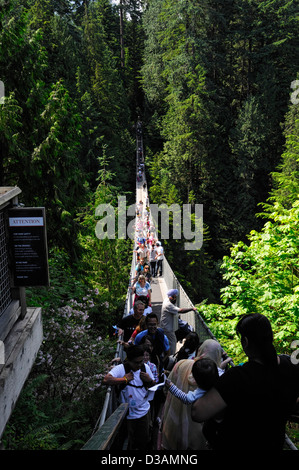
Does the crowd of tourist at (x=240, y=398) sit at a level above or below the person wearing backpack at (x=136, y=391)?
above

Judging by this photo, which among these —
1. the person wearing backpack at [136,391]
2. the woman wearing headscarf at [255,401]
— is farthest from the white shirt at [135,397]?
the woman wearing headscarf at [255,401]

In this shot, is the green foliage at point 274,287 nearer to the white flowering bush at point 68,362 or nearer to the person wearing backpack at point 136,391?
the white flowering bush at point 68,362

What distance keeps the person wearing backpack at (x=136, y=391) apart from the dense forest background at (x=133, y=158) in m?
0.86

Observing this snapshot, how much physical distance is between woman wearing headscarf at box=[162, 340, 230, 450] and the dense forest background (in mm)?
1291

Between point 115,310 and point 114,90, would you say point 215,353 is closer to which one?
point 115,310

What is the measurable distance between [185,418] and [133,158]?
44.6 meters

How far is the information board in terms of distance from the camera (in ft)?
9.41

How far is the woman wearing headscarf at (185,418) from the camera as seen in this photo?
10.2ft

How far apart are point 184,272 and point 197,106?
45.2 feet

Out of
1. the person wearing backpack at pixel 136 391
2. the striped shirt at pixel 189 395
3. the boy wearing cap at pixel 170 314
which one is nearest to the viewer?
the striped shirt at pixel 189 395

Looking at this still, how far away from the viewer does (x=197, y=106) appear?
3266cm

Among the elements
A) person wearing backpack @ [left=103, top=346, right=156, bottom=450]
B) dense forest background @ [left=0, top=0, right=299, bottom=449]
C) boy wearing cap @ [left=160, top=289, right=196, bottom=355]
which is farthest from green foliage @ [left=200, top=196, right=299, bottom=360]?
person wearing backpack @ [left=103, top=346, right=156, bottom=450]

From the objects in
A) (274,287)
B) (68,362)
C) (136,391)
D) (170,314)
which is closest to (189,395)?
(136,391)

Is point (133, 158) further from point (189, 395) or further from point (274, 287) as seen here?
point (189, 395)
